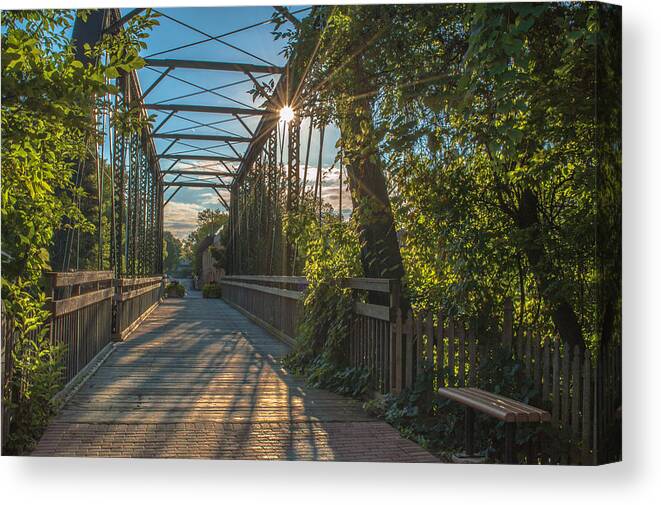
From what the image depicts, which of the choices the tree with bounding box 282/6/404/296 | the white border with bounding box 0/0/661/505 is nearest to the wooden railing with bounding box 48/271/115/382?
the white border with bounding box 0/0/661/505

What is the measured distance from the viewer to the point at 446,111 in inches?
165

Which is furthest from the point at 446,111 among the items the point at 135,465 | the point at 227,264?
the point at 227,264

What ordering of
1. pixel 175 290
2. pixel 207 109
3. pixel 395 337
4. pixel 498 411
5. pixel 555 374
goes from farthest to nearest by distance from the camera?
pixel 175 290
pixel 207 109
pixel 395 337
pixel 555 374
pixel 498 411

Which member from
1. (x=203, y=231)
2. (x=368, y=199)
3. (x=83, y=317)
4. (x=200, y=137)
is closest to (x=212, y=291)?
(x=203, y=231)

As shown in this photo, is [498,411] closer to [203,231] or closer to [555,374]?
[555,374]

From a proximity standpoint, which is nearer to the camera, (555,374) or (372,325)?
(555,374)

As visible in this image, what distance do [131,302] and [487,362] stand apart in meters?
6.78

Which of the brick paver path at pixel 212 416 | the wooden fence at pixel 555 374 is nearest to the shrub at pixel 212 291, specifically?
the brick paver path at pixel 212 416

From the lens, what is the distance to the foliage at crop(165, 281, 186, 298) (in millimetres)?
16469

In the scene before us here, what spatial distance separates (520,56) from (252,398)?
10.1 ft

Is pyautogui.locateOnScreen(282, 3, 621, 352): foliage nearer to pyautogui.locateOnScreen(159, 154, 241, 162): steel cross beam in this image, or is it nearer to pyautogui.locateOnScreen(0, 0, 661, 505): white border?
pyautogui.locateOnScreen(0, 0, 661, 505): white border

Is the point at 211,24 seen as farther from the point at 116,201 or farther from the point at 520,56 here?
the point at 116,201

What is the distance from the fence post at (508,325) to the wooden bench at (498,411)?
30 centimetres

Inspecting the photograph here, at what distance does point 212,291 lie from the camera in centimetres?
1642
